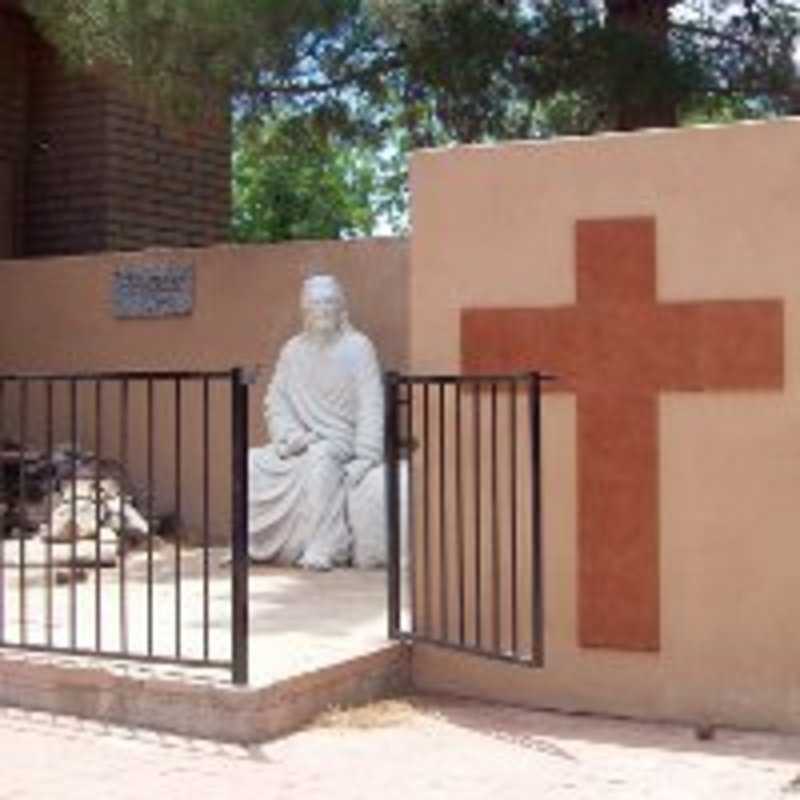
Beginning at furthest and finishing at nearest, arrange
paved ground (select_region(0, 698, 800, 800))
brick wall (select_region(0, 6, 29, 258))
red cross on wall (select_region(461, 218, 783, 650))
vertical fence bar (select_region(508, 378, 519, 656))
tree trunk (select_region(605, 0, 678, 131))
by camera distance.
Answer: brick wall (select_region(0, 6, 29, 258)), tree trunk (select_region(605, 0, 678, 131)), vertical fence bar (select_region(508, 378, 519, 656)), red cross on wall (select_region(461, 218, 783, 650)), paved ground (select_region(0, 698, 800, 800))

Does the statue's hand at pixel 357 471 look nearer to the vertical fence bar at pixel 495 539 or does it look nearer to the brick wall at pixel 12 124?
the vertical fence bar at pixel 495 539

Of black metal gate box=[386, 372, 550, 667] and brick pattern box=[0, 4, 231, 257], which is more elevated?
brick pattern box=[0, 4, 231, 257]

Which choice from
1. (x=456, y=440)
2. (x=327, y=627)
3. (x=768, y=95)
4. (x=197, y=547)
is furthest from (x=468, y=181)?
(x=768, y=95)

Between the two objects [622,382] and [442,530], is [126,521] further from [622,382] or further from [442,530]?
[622,382]

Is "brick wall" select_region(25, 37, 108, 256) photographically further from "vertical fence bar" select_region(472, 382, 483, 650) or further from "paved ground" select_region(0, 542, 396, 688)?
"vertical fence bar" select_region(472, 382, 483, 650)

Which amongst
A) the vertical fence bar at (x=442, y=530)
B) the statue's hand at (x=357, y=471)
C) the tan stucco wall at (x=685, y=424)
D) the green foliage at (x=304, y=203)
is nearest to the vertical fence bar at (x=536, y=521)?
the tan stucco wall at (x=685, y=424)

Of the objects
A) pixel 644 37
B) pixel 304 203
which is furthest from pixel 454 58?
pixel 304 203

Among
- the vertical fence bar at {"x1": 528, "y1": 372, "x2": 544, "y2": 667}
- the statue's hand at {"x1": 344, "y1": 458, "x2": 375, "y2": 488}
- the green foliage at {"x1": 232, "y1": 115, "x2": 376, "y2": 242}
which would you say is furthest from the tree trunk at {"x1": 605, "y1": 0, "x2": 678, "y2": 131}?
the green foliage at {"x1": 232, "y1": 115, "x2": 376, "y2": 242}

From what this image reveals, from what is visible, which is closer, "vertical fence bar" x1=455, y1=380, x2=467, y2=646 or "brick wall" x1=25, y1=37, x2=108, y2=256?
"vertical fence bar" x1=455, y1=380, x2=467, y2=646

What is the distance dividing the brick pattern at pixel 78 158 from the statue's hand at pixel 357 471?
16.9 feet

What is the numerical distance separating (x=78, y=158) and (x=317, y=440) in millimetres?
5501

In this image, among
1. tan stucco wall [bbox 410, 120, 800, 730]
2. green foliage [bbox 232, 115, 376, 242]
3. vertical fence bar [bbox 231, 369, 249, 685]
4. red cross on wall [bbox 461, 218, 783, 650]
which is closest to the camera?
vertical fence bar [bbox 231, 369, 249, 685]

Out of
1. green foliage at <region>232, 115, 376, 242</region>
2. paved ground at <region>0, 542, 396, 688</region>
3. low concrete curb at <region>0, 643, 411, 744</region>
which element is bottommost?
low concrete curb at <region>0, 643, 411, 744</region>

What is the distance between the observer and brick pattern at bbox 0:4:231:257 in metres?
14.9
